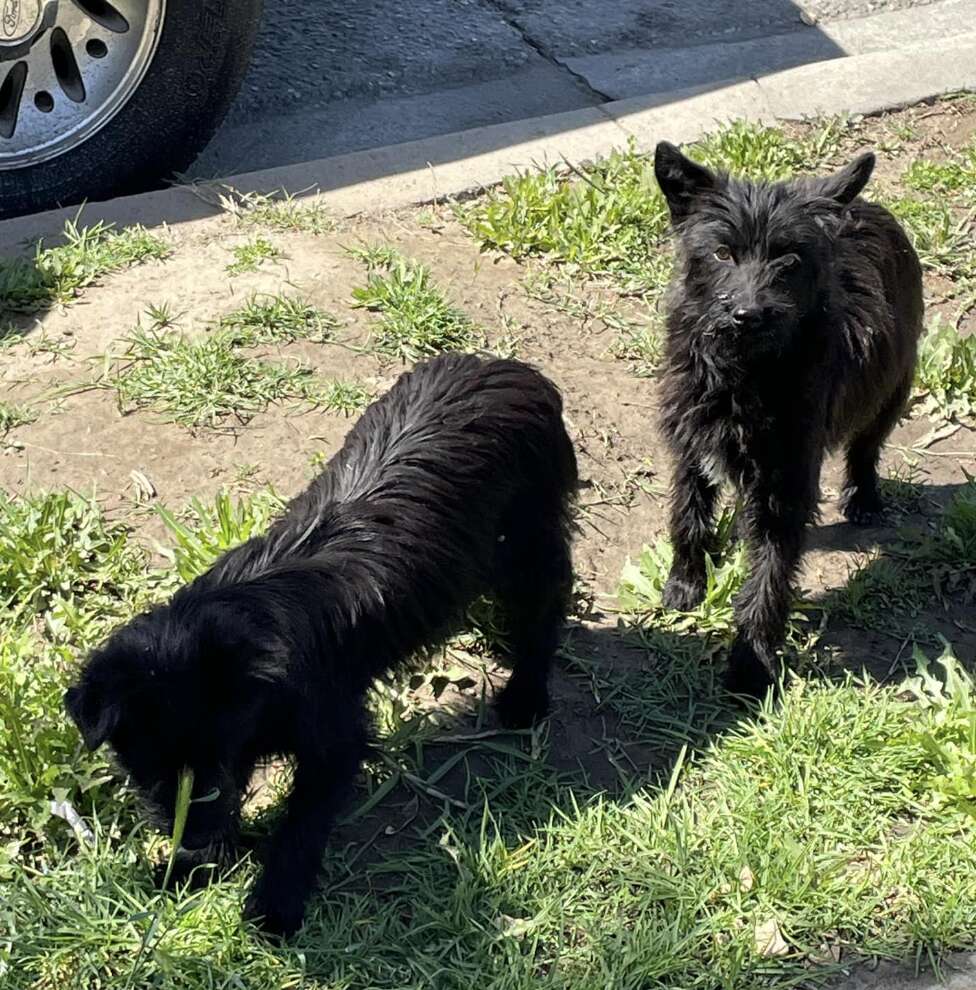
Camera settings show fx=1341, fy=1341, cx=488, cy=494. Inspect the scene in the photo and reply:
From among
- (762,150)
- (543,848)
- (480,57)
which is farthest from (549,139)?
(543,848)

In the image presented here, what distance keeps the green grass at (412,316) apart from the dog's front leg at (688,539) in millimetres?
1343

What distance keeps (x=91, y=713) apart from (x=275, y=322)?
2.63 m

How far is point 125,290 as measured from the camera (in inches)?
207

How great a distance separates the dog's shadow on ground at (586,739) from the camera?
337 centimetres

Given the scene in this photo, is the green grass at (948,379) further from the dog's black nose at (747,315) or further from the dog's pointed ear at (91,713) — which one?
the dog's pointed ear at (91,713)

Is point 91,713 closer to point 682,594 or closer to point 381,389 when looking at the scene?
point 682,594

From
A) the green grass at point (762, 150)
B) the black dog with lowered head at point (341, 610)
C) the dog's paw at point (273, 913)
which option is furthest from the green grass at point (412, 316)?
the dog's paw at point (273, 913)

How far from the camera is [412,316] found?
16.9ft

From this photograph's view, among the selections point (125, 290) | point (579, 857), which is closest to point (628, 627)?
point (579, 857)

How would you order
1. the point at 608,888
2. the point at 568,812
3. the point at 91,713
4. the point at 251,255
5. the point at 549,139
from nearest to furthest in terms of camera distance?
1. the point at 91,713
2. the point at 608,888
3. the point at 568,812
4. the point at 251,255
5. the point at 549,139

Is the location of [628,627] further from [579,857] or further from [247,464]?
[247,464]

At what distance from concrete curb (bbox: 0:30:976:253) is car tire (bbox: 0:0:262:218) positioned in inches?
5.3

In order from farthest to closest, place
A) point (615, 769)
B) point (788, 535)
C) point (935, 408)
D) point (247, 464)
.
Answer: point (935, 408), point (247, 464), point (788, 535), point (615, 769)

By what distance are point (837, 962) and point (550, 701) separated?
110cm
